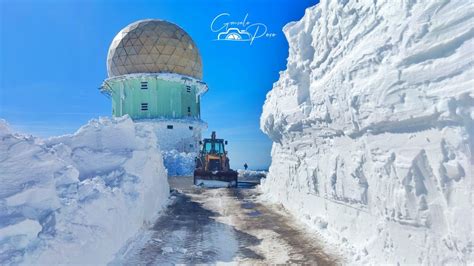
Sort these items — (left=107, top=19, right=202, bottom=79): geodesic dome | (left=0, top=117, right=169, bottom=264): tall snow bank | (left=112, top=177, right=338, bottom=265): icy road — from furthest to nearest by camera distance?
1. (left=107, top=19, right=202, bottom=79): geodesic dome
2. (left=112, top=177, right=338, bottom=265): icy road
3. (left=0, top=117, right=169, bottom=264): tall snow bank

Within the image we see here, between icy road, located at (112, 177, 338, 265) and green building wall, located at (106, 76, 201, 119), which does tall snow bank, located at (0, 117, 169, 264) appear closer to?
icy road, located at (112, 177, 338, 265)

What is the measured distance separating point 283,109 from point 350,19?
5665 mm

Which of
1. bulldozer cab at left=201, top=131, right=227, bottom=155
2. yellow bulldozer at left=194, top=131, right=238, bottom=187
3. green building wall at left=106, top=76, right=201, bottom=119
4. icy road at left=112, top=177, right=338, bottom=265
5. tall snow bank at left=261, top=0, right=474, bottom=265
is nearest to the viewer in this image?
tall snow bank at left=261, top=0, right=474, bottom=265

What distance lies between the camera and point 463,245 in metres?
5.02

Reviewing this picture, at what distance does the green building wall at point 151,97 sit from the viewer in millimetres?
34156

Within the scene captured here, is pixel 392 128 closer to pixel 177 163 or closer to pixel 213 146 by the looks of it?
pixel 213 146

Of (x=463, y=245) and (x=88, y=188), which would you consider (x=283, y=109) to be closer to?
(x=88, y=188)

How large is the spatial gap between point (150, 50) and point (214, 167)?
14186 mm

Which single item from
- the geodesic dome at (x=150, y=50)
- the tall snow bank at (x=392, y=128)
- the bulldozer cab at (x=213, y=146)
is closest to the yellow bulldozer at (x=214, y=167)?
the bulldozer cab at (x=213, y=146)

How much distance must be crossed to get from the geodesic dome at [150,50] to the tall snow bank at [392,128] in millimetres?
23851

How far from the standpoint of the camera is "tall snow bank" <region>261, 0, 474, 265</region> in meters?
5.20

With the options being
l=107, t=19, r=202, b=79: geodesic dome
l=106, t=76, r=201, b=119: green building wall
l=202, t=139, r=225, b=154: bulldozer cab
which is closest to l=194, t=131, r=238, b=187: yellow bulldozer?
l=202, t=139, r=225, b=154: bulldozer cab

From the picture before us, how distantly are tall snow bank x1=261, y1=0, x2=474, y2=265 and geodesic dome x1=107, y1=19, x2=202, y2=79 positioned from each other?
23.9 m

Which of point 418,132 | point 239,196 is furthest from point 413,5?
point 239,196
